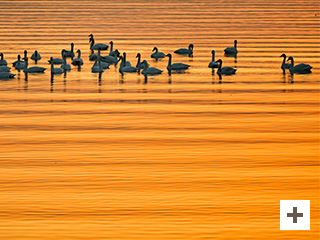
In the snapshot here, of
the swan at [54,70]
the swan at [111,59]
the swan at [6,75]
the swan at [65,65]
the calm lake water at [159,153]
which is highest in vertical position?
the swan at [111,59]

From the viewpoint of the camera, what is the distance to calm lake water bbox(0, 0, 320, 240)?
15.0m

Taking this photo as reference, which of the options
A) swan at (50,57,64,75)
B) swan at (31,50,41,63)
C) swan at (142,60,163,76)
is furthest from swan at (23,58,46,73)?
swan at (31,50,41,63)

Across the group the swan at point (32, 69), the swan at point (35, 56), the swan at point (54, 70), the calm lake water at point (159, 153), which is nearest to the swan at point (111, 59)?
the calm lake water at point (159, 153)

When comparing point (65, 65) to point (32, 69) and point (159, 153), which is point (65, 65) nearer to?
point (32, 69)

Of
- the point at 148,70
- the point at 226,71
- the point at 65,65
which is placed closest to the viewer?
the point at 148,70

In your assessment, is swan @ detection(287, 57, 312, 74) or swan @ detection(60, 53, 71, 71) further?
swan @ detection(60, 53, 71, 71)

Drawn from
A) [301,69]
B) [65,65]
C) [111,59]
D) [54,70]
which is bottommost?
[54,70]

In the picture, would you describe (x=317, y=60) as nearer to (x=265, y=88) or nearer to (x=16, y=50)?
(x=265, y=88)

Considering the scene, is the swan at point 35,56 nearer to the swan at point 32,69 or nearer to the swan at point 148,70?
the swan at point 32,69

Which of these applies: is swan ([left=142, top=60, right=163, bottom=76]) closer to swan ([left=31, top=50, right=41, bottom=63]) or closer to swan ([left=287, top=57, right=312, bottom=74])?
swan ([left=287, top=57, right=312, bottom=74])

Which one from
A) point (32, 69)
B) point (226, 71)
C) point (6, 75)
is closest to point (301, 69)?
point (226, 71)

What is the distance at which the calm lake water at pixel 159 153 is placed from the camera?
1500 cm

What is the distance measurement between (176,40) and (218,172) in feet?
141

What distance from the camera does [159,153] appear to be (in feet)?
67.3
